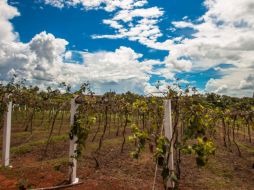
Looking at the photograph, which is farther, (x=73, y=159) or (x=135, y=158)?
(x=73, y=159)

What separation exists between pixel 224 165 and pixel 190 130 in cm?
612

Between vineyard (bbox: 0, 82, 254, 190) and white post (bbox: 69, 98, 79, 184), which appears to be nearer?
vineyard (bbox: 0, 82, 254, 190)

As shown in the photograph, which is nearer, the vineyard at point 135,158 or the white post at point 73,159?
the vineyard at point 135,158

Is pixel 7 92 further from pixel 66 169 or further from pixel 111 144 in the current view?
pixel 111 144

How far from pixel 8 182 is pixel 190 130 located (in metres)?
4.85

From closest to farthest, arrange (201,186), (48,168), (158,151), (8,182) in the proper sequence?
(158,151) < (8,182) < (201,186) < (48,168)

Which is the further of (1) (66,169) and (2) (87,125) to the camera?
(1) (66,169)

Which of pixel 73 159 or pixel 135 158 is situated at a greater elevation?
pixel 135 158

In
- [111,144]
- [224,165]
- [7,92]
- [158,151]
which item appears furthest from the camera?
[111,144]

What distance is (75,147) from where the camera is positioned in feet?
23.3

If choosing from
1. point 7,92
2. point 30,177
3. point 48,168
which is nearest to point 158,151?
point 30,177

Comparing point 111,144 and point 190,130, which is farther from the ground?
point 190,130

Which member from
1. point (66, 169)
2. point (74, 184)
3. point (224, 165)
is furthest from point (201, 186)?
point (66, 169)

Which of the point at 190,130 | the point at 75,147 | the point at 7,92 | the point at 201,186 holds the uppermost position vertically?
the point at 7,92
